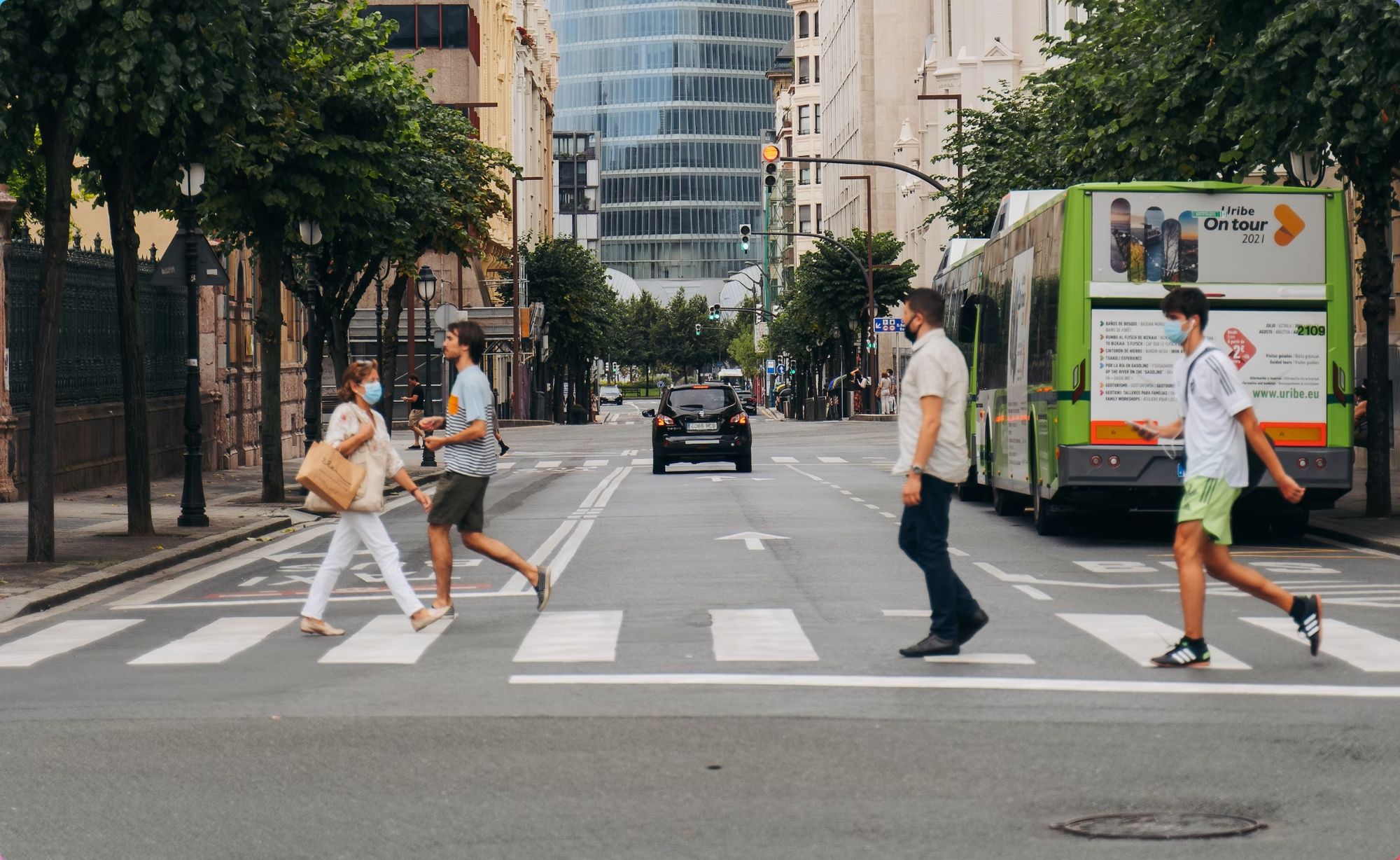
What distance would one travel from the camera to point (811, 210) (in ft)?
467

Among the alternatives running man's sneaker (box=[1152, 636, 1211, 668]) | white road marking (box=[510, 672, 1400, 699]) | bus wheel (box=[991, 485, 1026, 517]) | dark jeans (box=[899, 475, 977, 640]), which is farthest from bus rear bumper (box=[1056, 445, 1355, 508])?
white road marking (box=[510, 672, 1400, 699])

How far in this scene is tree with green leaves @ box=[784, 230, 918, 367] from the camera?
82.1 m

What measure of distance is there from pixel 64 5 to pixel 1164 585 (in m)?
9.56

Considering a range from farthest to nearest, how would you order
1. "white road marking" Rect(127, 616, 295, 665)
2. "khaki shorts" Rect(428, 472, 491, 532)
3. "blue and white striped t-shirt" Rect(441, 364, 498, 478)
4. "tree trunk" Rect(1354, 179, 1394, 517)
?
"tree trunk" Rect(1354, 179, 1394, 517) < "khaki shorts" Rect(428, 472, 491, 532) < "blue and white striped t-shirt" Rect(441, 364, 498, 478) < "white road marking" Rect(127, 616, 295, 665)

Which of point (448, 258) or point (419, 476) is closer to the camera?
point (419, 476)

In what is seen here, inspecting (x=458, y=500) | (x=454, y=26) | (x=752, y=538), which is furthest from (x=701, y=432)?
(x=454, y=26)

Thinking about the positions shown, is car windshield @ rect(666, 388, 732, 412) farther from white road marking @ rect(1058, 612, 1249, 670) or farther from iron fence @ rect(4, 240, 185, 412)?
white road marking @ rect(1058, 612, 1249, 670)

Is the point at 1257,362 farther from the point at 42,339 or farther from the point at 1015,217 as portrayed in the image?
the point at 42,339

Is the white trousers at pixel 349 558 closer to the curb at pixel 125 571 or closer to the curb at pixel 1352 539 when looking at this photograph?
the curb at pixel 125 571

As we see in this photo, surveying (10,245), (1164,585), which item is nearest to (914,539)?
(1164,585)

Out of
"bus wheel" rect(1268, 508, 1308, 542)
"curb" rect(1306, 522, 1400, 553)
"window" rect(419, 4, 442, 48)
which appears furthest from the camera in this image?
"window" rect(419, 4, 442, 48)

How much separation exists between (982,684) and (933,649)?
971 mm

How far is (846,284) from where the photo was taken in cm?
8212

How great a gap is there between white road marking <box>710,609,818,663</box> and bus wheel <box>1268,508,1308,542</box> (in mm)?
8524
